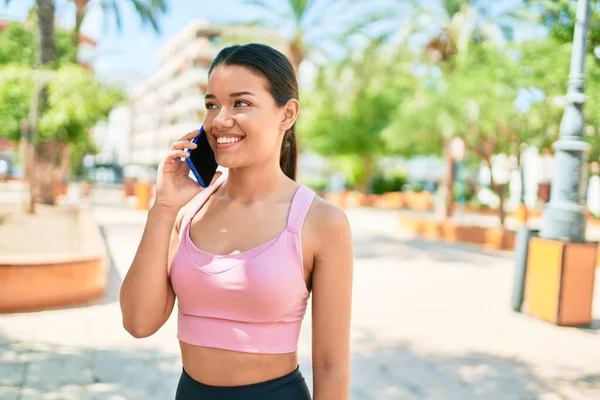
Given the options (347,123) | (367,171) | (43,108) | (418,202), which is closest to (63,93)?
(43,108)

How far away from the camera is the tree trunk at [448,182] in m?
19.1

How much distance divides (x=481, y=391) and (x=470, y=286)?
16.6 feet

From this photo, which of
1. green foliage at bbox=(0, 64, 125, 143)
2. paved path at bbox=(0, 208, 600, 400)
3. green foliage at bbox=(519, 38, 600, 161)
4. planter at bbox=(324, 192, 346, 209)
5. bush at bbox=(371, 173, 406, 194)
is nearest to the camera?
paved path at bbox=(0, 208, 600, 400)

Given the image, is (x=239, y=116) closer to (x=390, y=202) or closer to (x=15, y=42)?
(x=15, y=42)

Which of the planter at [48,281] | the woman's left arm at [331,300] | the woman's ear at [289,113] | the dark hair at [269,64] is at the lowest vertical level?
the planter at [48,281]

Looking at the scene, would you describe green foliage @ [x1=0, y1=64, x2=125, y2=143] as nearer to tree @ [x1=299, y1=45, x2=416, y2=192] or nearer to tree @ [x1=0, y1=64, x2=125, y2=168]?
tree @ [x1=0, y1=64, x2=125, y2=168]

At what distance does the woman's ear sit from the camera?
5.20ft

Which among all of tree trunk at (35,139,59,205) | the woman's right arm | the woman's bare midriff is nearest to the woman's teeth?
the woman's right arm

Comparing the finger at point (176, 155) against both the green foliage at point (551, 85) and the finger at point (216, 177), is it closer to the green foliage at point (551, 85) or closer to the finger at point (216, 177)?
the finger at point (216, 177)

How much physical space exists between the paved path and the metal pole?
1.19 m

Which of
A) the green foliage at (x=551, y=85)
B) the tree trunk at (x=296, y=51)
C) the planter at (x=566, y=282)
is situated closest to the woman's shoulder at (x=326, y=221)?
the planter at (x=566, y=282)

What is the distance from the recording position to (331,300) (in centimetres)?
147

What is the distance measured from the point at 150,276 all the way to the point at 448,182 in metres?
18.6

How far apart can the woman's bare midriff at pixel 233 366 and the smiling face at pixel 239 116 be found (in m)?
0.46
